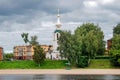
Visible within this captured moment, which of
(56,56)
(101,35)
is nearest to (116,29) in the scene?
(101,35)

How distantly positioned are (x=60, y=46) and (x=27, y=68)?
1099 centimetres

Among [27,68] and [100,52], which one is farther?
[100,52]

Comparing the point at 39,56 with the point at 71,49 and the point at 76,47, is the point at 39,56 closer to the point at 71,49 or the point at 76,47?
the point at 71,49

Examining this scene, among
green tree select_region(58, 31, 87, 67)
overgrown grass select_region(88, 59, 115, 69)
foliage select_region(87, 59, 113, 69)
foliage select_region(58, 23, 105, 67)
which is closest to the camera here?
foliage select_region(87, 59, 113, 69)

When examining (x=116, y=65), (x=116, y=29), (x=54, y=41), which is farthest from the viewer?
(x=116, y=29)

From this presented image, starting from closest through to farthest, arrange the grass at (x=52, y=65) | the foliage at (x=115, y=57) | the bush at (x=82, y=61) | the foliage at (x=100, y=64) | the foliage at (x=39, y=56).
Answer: the foliage at (x=115, y=57)
the foliage at (x=100, y=64)
the bush at (x=82, y=61)
the grass at (x=52, y=65)
the foliage at (x=39, y=56)

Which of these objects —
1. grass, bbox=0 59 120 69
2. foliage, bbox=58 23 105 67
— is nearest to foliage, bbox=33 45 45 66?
grass, bbox=0 59 120 69

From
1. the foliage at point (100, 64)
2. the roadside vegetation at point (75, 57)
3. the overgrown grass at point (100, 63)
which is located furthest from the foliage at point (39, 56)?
the overgrown grass at point (100, 63)

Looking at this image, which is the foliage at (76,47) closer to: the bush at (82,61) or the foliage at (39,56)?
the bush at (82,61)

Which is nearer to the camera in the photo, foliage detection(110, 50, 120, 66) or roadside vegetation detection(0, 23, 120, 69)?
foliage detection(110, 50, 120, 66)

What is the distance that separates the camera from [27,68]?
115188mm

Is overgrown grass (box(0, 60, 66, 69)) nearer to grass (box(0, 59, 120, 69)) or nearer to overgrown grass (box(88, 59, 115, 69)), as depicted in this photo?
grass (box(0, 59, 120, 69))

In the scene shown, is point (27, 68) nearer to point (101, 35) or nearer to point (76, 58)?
point (76, 58)

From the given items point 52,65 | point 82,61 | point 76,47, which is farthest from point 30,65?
point 82,61
